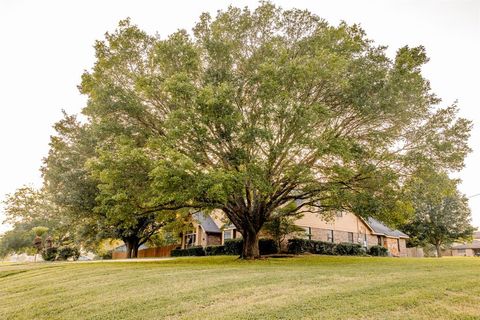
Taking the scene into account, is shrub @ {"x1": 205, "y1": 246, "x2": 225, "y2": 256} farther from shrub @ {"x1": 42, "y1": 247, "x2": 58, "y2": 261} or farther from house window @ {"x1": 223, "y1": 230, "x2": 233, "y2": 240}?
shrub @ {"x1": 42, "y1": 247, "x2": 58, "y2": 261}

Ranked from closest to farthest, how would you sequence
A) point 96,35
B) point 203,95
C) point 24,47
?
point 203,95 < point 24,47 < point 96,35

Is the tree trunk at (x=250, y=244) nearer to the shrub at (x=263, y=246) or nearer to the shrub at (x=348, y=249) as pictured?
the shrub at (x=263, y=246)

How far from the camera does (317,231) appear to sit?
3253cm

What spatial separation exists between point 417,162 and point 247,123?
8926mm

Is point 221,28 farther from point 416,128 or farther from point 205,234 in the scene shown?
point 205,234

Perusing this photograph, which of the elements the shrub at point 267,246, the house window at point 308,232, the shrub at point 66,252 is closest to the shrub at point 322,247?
the house window at point 308,232

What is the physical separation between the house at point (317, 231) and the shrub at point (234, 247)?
8.39 feet

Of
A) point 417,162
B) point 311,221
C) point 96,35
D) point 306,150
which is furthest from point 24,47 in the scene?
point 311,221

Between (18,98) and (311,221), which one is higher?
(18,98)

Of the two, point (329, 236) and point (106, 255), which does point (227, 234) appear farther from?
point (106, 255)

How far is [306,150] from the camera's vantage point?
17719mm

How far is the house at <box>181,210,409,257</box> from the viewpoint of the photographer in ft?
105

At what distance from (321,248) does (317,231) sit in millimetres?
3808

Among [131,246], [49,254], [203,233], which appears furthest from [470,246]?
[49,254]
